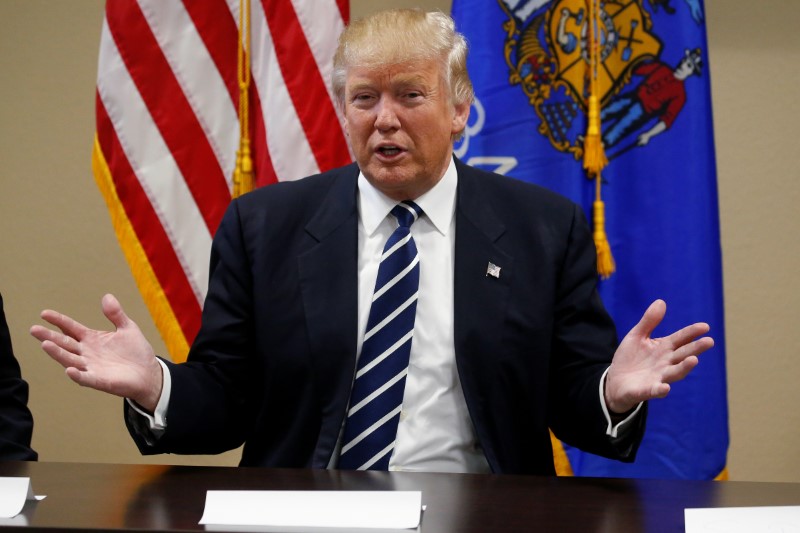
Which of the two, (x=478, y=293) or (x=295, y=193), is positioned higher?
(x=295, y=193)

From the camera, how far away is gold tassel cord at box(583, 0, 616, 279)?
2713 millimetres

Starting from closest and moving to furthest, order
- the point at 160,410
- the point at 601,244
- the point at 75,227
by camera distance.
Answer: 1. the point at 160,410
2. the point at 601,244
3. the point at 75,227

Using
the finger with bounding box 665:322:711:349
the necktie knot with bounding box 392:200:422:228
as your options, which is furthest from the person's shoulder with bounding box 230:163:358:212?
the finger with bounding box 665:322:711:349

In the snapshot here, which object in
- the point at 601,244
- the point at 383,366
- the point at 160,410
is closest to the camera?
the point at 160,410

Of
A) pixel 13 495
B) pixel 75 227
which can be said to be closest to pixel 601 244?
pixel 13 495

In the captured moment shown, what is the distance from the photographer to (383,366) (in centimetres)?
192

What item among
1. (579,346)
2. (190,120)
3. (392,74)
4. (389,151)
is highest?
(190,120)

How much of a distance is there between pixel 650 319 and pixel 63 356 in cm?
94

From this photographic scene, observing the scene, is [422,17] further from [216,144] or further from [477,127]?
[216,144]

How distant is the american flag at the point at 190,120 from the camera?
9.46ft

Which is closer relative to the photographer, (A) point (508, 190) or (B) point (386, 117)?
(B) point (386, 117)

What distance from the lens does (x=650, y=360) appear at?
165 cm

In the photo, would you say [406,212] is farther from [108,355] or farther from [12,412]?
[12,412]

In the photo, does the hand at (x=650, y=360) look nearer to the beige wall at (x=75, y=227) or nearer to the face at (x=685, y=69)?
the face at (x=685, y=69)
